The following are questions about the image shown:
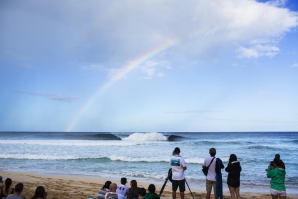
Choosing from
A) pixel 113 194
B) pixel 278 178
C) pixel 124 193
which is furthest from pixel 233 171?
pixel 113 194

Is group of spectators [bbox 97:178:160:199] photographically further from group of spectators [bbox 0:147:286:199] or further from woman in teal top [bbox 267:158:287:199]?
woman in teal top [bbox 267:158:287:199]

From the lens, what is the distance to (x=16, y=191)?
500 cm

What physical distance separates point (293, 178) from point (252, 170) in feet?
8.98

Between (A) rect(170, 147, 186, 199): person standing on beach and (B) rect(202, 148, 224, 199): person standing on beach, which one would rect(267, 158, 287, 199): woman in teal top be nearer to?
(B) rect(202, 148, 224, 199): person standing on beach

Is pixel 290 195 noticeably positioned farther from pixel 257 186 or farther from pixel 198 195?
pixel 198 195

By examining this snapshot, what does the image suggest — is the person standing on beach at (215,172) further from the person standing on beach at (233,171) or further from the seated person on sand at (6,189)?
the seated person on sand at (6,189)

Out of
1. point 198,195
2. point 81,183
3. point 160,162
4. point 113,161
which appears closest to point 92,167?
point 113,161

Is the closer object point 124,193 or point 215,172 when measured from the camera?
point 124,193

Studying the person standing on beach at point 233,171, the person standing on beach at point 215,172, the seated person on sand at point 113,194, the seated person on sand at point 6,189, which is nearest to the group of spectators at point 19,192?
the seated person on sand at point 6,189

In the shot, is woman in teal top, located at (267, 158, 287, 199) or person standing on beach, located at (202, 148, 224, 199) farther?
person standing on beach, located at (202, 148, 224, 199)

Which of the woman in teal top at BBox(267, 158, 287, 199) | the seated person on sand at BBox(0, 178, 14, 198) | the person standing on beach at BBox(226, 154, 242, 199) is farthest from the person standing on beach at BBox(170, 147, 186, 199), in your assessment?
the seated person on sand at BBox(0, 178, 14, 198)

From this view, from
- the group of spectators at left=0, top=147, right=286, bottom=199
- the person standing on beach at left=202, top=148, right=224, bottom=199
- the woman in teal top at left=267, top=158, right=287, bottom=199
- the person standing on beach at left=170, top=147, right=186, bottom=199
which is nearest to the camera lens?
the group of spectators at left=0, top=147, right=286, bottom=199

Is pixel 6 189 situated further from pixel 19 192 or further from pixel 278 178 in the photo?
pixel 278 178

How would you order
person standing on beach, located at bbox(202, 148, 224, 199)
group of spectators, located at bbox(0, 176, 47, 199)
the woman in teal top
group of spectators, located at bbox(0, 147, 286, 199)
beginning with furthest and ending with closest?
person standing on beach, located at bbox(202, 148, 224, 199) → the woman in teal top → group of spectators, located at bbox(0, 147, 286, 199) → group of spectators, located at bbox(0, 176, 47, 199)
